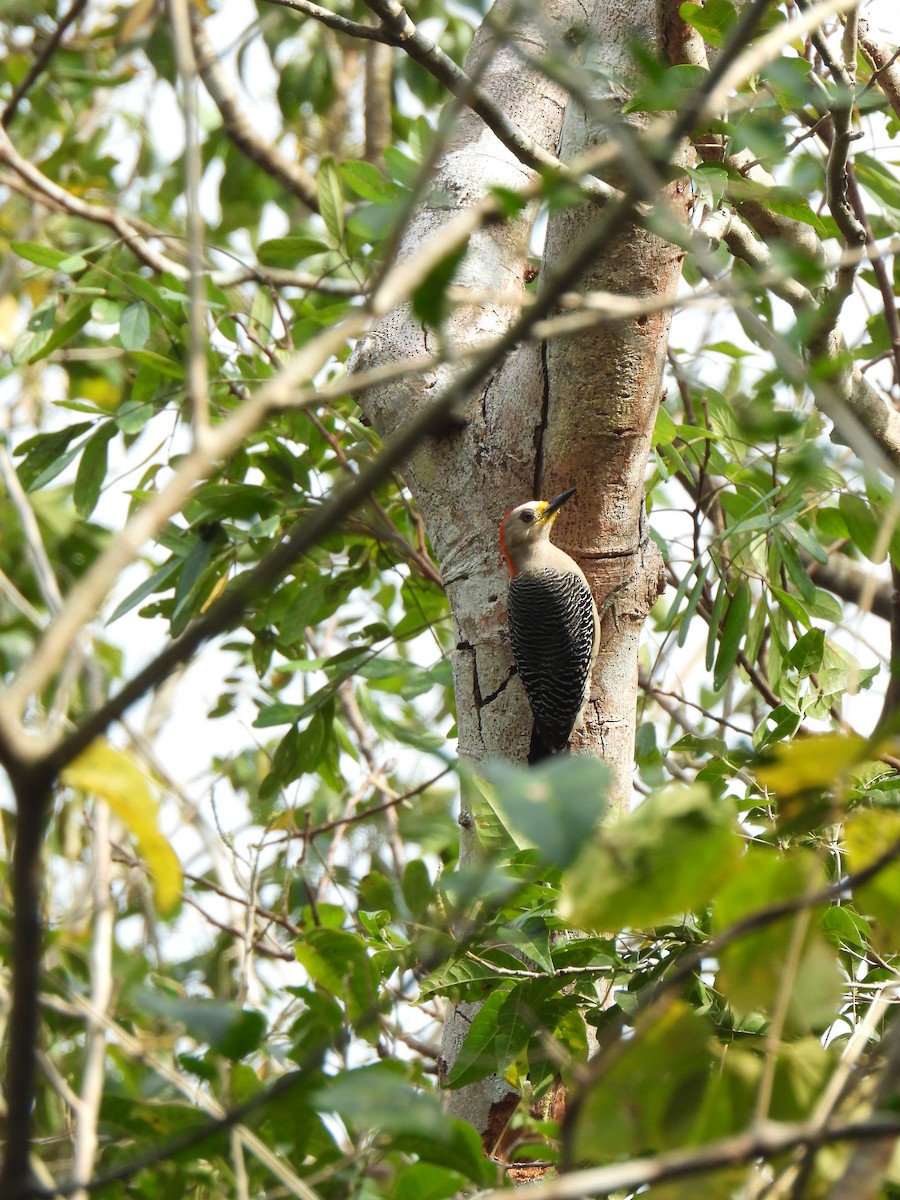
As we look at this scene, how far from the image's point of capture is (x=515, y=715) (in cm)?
314

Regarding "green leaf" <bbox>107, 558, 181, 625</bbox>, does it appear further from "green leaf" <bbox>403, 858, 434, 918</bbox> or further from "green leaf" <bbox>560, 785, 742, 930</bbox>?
"green leaf" <bbox>560, 785, 742, 930</bbox>

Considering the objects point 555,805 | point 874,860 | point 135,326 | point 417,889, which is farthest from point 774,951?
point 135,326

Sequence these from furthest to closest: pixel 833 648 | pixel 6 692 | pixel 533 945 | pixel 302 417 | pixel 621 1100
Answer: pixel 302 417 < pixel 833 648 < pixel 533 945 < pixel 621 1100 < pixel 6 692

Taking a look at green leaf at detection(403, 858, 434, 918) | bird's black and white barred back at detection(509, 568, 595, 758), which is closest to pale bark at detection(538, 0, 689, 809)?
bird's black and white barred back at detection(509, 568, 595, 758)

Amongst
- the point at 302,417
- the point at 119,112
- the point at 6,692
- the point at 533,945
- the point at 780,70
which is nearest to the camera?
the point at 6,692

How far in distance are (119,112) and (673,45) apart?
4.99m

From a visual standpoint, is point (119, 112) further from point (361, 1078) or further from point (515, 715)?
point (361, 1078)

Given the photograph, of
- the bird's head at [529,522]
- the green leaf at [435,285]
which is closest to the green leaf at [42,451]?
the bird's head at [529,522]

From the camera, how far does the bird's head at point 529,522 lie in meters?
3.29

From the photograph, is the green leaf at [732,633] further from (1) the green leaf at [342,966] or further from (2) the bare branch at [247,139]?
(2) the bare branch at [247,139]

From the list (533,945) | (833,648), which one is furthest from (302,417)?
(533,945)

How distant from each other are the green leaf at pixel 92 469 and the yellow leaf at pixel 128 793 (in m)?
3.03

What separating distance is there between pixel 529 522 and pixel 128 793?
257cm

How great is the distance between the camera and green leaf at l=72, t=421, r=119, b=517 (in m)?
3.97
